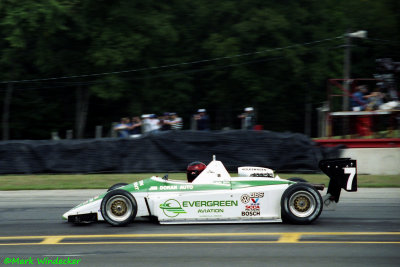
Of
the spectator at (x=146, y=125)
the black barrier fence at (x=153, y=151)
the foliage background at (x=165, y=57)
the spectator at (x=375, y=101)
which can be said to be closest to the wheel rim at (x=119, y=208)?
the black barrier fence at (x=153, y=151)

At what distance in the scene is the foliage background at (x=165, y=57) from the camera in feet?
86.8

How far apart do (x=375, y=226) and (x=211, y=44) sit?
63.3 ft

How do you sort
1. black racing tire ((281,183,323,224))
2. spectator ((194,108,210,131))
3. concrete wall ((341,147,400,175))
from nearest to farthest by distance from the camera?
black racing tire ((281,183,323,224)), concrete wall ((341,147,400,175)), spectator ((194,108,210,131))

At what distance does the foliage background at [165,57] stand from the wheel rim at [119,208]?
1650 centimetres

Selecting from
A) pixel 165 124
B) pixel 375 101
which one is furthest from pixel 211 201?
pixel 375 101

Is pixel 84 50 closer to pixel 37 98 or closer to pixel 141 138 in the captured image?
pixel 37 98

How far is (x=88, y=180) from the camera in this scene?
15086 mm

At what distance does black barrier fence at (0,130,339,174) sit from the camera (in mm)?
15945

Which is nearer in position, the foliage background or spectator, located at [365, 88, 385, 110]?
spectator, located at [365, 88, 385, 110]

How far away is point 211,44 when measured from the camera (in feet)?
90.2

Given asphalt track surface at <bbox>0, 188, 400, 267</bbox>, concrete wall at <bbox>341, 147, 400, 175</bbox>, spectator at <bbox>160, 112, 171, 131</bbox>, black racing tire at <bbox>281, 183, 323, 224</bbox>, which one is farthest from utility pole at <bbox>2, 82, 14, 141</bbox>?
black racing tire at <bbox>281, 183, 323, 224</bbox>

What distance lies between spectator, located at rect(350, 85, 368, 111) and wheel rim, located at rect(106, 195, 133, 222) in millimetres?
11316

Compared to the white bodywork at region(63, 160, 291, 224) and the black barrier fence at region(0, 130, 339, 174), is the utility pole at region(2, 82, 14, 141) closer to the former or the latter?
the black barrier fence at region(0, 130, 339, 174)

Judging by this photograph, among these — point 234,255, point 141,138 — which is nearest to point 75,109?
point 141,138
